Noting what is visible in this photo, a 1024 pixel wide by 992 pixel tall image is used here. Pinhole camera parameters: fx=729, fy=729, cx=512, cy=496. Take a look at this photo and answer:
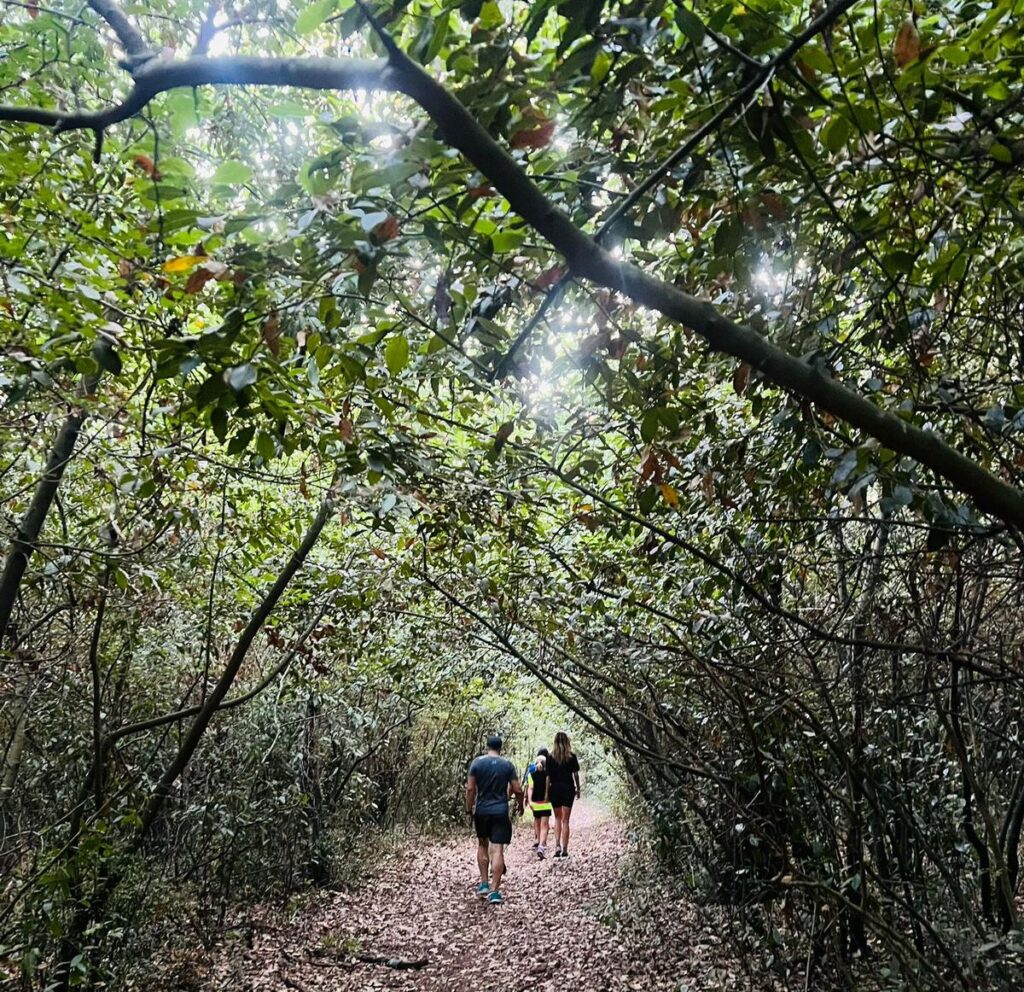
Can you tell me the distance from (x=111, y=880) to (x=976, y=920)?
4967 millimetres

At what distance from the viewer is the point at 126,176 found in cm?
351

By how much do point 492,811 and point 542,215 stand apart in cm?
914

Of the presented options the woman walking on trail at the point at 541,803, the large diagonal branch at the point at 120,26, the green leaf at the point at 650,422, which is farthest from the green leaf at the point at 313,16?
the woman walking on trail at the point at 541,803

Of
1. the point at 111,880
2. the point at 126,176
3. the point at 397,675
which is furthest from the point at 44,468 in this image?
the point at 397,675

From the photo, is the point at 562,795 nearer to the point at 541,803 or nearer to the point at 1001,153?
the point at 541,803

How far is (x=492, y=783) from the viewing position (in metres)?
9.54

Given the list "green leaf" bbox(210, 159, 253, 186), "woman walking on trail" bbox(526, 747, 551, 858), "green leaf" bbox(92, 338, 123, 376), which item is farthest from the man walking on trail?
"green leaf" bbox(210, 159, 253, 186)

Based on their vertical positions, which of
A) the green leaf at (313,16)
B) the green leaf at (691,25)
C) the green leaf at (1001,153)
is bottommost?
the green leaf at (691,25)

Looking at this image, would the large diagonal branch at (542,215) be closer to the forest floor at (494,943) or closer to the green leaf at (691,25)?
the green leaf at (691,25)

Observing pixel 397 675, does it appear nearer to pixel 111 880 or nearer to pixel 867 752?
pixel 111 880

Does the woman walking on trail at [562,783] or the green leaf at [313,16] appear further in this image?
the woman walking on trail at [562,783]

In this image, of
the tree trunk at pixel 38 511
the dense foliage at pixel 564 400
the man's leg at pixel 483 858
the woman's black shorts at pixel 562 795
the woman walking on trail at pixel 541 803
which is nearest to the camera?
Answer: the dense foliage at pixel 564 400

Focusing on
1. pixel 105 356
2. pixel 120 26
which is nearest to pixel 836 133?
pixel 120 26

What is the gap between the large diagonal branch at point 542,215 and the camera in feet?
4.07
